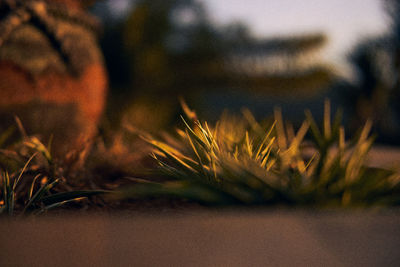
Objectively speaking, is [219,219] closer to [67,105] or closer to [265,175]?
[265,175]

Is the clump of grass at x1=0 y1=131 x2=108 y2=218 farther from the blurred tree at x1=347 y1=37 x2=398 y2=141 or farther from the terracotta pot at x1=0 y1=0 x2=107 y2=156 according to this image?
the blurred tree at x1=347 y1=37 x2=398 y2=141

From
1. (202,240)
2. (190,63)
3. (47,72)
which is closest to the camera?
(202,240)

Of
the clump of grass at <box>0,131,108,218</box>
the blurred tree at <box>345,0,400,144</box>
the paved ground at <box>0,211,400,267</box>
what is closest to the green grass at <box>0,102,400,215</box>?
the clump of grass at <box>0,131,108,218</box>

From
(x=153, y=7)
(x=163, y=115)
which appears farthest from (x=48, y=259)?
(x=153, y=7)

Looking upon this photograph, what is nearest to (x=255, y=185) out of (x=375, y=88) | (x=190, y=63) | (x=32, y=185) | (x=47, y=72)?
(x=32, y=185)

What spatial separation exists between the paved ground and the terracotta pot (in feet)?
3.13

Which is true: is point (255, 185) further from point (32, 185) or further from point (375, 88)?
point (375, 88)

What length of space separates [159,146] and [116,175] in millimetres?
457

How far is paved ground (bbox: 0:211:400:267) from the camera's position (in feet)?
1.87

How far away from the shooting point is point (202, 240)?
1.91ft

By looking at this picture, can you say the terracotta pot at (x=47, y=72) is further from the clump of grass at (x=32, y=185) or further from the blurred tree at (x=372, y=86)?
the blurred tree at (x=372, y=86)

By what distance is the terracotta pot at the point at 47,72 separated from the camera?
1.64 m

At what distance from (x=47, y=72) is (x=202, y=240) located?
1.37 metres

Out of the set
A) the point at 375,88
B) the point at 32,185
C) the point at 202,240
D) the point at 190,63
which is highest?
the point at 202,240
